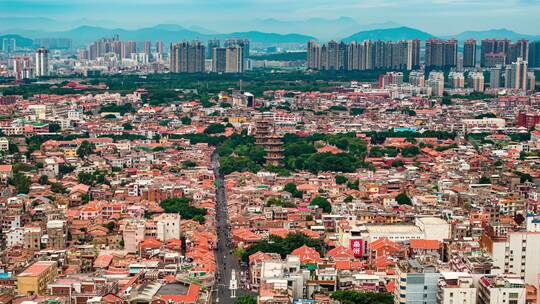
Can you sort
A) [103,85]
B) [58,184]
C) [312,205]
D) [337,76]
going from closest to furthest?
1. [312,205]
2. [58,184]
3. [103,85]
4. [337,76]

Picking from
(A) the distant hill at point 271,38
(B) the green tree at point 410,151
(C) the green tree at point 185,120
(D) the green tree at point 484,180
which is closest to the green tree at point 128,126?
(C) the green tree at point 185,120

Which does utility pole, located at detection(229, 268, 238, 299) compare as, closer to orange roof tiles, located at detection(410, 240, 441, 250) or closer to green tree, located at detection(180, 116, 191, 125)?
orange roof tiles, located at detection(410, 240, 441, 250)

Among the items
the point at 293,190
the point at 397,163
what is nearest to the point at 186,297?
the point at 293,190

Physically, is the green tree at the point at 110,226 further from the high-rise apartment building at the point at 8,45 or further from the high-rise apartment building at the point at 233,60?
the high-rise apartment building at the point at 8,45

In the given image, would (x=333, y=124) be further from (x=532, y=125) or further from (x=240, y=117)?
(x=532, y=125)

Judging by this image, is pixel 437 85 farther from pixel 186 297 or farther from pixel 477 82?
pixel 186 297

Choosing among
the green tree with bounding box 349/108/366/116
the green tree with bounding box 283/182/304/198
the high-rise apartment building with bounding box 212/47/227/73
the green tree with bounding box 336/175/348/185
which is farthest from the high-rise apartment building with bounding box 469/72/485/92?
the green tree with bounding box 283/182/304/198

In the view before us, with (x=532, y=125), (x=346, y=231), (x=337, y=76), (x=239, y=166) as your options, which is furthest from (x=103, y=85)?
(x=346, y=231)
